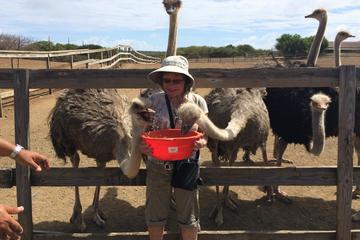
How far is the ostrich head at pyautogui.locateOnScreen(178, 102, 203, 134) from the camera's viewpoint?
2.89m

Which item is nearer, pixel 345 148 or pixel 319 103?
pixel 345 148

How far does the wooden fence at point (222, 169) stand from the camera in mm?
3607

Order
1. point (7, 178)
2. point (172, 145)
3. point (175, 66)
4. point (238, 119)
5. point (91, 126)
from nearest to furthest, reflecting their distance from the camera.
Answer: point (172, 145)
point (175, 66)
point (7, 178)
point (238, 119)
point (91, 126)

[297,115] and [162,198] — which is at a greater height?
[297,115]

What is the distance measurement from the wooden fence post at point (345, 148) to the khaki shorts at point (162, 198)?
3.96 feet

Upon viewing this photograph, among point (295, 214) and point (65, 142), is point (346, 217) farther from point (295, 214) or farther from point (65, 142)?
point (65, 142)

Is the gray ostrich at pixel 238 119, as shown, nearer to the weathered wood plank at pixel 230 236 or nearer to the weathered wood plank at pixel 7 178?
the weathered wood plank at pixel 230 236

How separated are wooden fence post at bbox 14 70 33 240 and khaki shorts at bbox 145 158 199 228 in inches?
40.1

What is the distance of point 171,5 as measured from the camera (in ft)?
17.3

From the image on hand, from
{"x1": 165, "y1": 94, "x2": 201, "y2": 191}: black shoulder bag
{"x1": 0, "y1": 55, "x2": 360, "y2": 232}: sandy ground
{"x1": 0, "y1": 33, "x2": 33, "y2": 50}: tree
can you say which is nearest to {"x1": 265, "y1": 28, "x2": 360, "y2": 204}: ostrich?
{"x1": 0, "y1": 55, "x2": 360, "y2": 232}: sandy ground

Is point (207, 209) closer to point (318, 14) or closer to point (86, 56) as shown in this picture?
point (318, 14)

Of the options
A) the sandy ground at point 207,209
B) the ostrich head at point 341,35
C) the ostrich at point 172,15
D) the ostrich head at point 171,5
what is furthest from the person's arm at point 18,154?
the ostrich head at point 341,35

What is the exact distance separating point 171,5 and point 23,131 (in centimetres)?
236

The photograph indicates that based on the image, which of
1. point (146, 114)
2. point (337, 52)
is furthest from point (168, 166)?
point (337, 52)
